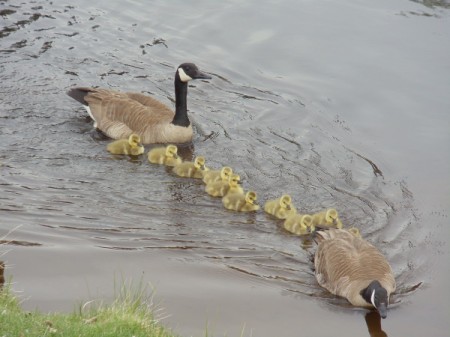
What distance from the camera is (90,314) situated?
23.3ft

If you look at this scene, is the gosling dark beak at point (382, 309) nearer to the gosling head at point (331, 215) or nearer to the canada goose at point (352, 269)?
the canada goose at point (352, 269)

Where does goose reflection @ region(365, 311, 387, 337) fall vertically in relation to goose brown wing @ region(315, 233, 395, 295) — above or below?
below

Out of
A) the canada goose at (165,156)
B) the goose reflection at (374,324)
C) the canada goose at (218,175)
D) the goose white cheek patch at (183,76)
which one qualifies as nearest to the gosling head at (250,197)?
the canada goose at (218,175)

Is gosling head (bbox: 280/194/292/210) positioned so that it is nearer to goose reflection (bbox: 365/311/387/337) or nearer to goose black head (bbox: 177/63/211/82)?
goose reflection (bbox: 365/311/387/337)

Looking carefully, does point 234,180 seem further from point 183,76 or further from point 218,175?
point 183,76

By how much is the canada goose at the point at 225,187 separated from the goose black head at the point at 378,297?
276 cm

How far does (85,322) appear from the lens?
22.2 ft

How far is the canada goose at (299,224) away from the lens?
413 inches

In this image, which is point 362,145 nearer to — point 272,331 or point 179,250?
point 179,250

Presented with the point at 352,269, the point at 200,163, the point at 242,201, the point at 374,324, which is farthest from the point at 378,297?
the point at 200,163

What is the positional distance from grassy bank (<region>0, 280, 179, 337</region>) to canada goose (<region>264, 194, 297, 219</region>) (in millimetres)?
3563

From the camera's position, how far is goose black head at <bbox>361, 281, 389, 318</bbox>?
8.59 m

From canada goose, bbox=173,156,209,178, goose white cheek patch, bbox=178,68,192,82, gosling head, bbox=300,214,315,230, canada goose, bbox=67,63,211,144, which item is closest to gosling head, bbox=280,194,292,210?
gosling head, bbox=300,214,315,230

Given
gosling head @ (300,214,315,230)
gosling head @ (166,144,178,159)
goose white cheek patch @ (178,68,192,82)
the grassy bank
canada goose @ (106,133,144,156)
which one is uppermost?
the grassy bank
